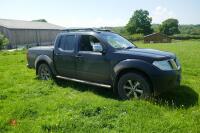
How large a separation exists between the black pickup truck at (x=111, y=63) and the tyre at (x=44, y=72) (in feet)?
0.12

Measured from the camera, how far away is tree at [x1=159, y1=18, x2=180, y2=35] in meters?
132

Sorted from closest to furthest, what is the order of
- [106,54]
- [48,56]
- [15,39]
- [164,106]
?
[164,106] < [106,54] < [48,56] < [15,39]

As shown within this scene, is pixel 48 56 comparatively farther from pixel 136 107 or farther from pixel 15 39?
pixel 15 39

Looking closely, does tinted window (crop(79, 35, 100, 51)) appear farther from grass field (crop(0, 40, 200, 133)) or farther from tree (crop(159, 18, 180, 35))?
tree (crop(159, 18, 180, 35))

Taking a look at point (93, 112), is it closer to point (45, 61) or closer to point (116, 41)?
point (116, 41)

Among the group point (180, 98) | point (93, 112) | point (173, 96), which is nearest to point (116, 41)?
point (173, 96)

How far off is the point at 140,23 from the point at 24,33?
63.0m

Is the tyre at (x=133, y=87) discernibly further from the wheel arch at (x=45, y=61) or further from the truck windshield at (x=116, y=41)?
the wheel arch at (x=45, y=61)

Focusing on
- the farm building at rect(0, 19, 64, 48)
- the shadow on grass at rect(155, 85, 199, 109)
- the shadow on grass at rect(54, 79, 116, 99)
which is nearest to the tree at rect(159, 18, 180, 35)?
the farm building at rect(0, 19, 64, 48)

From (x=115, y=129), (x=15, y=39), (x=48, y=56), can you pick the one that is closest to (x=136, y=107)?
(x=115, y=129)

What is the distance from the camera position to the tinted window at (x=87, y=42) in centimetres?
780

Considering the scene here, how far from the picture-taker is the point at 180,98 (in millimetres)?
7125

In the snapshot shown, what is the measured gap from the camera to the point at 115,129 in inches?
202

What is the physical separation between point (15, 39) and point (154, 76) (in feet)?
170
